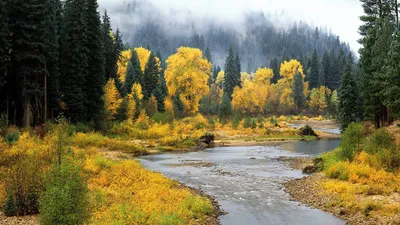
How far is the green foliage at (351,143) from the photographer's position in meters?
29.9

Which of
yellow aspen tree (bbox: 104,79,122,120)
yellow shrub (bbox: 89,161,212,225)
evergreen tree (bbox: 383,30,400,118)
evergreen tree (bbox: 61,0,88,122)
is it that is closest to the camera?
yellow shrub (bbox: 89,161,212,225)

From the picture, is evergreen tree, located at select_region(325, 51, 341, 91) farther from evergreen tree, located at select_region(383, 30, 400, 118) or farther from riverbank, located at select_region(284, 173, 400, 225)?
riverbank, located at select_region(284, 173, 400, 225)

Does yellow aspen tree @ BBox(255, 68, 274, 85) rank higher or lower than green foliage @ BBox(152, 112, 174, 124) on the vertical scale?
higher

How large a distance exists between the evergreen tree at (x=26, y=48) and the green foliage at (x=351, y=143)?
29.0m

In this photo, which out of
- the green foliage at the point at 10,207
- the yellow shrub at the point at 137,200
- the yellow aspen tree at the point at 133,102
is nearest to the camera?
the green foliage at the point at 10,207

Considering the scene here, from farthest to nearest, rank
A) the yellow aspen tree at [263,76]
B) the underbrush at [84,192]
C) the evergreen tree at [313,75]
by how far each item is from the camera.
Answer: the yellow aspen tree at [263,76] < the evergreen tree at [313,75] < the underbrush at [84,192]

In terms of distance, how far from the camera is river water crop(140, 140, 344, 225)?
1853 centimetres

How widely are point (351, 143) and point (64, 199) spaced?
24.9 meters

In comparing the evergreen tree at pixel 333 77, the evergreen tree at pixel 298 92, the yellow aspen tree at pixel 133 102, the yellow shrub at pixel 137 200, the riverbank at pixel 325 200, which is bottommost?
the riverbank at pixel 325 200

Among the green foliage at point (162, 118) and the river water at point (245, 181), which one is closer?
the river water at point (245, 181)

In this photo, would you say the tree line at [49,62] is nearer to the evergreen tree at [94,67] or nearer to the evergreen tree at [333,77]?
the evergreen tree at [94,67]

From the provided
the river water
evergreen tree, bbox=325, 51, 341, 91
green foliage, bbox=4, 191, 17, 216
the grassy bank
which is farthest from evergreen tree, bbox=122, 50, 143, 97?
evergreen tree, bbox=325, 51, 341, 91

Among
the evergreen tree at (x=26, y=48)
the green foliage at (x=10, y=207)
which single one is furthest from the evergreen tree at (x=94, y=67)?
the green foliage at (x=10, y=207)

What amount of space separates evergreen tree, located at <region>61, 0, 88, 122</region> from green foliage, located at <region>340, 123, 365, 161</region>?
30.2 meters
